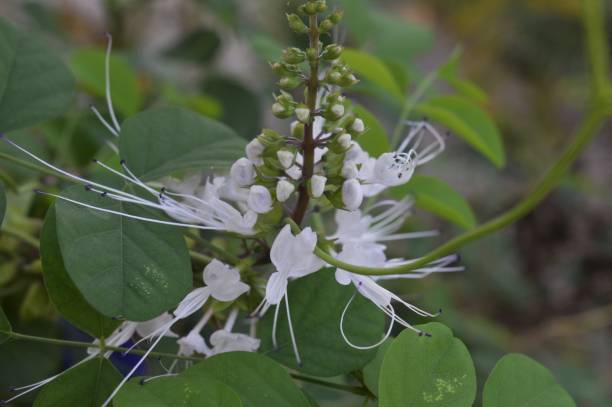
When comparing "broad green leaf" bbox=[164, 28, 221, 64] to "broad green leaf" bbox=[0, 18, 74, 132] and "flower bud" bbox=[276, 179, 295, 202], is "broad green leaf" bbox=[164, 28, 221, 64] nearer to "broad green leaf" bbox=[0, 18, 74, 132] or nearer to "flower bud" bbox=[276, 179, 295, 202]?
"broad green leaf" bbox=[0, 18, 74, 132]

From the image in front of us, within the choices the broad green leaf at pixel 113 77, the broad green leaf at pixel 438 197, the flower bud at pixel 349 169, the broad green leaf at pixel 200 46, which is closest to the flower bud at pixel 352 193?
the flower bud at pixel 349 169

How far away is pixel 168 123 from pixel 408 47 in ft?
2.08

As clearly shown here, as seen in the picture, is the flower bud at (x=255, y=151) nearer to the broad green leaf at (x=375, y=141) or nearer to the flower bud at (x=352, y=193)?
the flower bud at (x=352, y=193)

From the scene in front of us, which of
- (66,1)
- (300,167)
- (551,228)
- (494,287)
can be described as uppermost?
(300,167)

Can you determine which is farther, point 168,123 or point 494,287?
point 494,287

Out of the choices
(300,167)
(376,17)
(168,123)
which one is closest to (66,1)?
(376,17)

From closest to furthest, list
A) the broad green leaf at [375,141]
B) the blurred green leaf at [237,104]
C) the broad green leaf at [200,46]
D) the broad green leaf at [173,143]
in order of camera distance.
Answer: the broad green leaf at [173,143] < the broad green leaf at [375,141] < the blurred green leaf at [237,104] < the broad green leaf at [200,46]

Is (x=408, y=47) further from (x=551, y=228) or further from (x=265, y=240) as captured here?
(x=551, y=228)

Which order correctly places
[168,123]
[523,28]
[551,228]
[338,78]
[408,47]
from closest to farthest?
[338,78]
[168,123]
[408,47]
[551,228]
[523,28]

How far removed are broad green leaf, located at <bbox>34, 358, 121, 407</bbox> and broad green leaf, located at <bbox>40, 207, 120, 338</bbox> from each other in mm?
26

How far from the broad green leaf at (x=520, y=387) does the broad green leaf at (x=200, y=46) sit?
3.33 feet

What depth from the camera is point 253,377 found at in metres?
0.50

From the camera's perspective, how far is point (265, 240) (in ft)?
1.89

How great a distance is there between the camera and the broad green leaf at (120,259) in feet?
1.57
